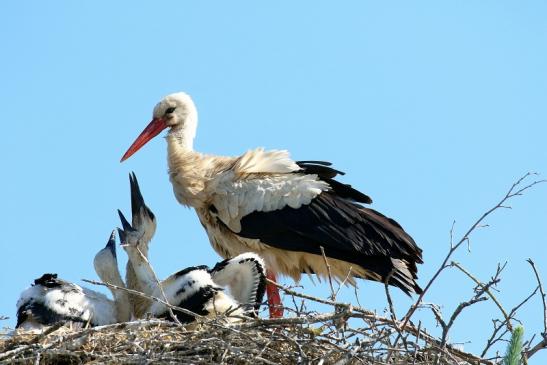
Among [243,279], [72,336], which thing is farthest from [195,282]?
[72,336]

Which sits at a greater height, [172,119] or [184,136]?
[172,119]

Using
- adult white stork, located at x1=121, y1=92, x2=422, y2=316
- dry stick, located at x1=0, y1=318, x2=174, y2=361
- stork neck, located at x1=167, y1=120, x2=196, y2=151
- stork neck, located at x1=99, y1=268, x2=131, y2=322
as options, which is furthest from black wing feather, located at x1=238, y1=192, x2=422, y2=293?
dry stick, located at x1=0, y1=318, x2=174, y2=361

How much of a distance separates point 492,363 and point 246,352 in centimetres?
111

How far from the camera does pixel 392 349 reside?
18.5ft

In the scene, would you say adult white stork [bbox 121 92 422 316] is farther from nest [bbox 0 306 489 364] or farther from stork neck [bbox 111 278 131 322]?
nest [bbox 0 306 489 364]

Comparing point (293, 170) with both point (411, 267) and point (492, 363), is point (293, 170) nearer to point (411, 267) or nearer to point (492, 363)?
point (411, 267)

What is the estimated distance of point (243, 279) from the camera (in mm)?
7102

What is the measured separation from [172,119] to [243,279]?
127 inches

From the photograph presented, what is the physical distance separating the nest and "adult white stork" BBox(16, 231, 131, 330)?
613 mm

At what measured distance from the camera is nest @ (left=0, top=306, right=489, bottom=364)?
582 centimetres

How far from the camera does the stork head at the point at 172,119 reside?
10.1 meters

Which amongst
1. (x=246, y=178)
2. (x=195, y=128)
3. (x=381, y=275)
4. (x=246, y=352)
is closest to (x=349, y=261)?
(x=381, y=275)

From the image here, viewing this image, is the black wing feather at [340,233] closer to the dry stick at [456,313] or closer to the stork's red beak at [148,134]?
the stork's red beak at [148,134]

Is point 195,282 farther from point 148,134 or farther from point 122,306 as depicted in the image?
point 148,134
